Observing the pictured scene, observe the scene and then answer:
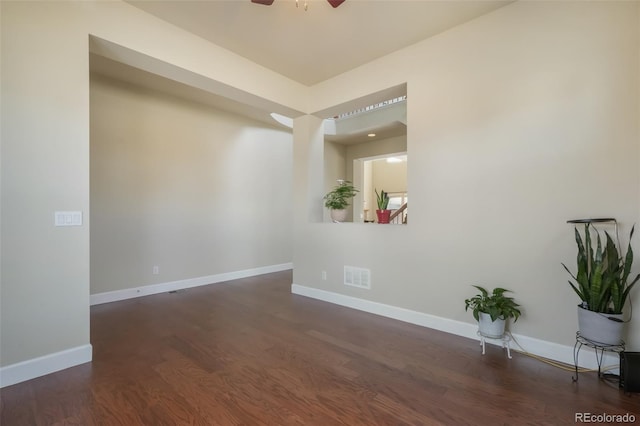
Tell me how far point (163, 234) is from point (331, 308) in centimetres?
277

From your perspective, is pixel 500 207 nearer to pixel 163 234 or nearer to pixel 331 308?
pixel 331 308

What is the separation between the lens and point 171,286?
432 centimetres

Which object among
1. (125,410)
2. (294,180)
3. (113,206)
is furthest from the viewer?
(294,180)

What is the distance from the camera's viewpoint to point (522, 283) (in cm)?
238

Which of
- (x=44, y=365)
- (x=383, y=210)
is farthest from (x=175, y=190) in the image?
(x=383, y=210)

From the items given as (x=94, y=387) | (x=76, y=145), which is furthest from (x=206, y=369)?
(x=76, y=145)

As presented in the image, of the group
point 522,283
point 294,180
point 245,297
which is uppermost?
point 294,180

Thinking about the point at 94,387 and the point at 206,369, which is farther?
the point at 206,369

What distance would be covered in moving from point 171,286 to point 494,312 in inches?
167

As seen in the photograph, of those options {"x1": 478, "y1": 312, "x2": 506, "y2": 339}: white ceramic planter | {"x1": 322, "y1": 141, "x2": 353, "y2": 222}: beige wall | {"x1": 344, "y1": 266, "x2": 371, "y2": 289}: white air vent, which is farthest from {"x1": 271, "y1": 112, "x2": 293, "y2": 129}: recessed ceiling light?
{"x1": 478, "y1": 312, "x2": 506, "y2": 339}: white ceramic planter

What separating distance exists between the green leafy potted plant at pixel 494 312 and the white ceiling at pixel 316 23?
8.26 ft

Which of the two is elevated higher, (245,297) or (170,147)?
(170,147)

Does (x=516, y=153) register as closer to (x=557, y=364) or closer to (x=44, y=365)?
(x=557, y=364)

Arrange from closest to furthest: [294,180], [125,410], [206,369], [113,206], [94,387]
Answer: [125,410] < [94,387] < [206,369] < [113,206] < [294,180]
